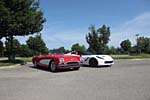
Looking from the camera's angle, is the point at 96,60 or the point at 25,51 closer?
the point at 96,60

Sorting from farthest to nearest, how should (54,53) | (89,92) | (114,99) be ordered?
(54,53)
(89,92)
(114,99)

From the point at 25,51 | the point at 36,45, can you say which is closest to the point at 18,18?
the point at 36,45

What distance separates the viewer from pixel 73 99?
7.16 meters

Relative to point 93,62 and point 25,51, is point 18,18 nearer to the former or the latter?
point 93,62

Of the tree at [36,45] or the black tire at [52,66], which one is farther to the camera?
the tree at [36,45]

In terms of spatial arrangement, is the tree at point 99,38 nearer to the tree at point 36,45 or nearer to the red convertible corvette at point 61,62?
the tree at point 36,45

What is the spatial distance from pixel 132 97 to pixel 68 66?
830cm

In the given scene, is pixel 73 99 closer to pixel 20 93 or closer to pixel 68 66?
pixel 20 93

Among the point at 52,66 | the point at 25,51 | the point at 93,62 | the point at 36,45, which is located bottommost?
the point at 52,66

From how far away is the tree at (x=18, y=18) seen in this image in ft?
70.3

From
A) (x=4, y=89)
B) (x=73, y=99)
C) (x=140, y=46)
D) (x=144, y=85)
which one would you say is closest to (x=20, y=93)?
(x=4, y=89)

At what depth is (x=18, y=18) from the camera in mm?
21906

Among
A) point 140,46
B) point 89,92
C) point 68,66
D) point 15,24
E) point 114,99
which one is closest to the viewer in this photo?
point 114,99

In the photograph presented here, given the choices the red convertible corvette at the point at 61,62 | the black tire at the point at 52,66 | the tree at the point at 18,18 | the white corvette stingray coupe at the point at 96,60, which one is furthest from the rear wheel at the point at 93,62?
the tree at the point at 18,18
